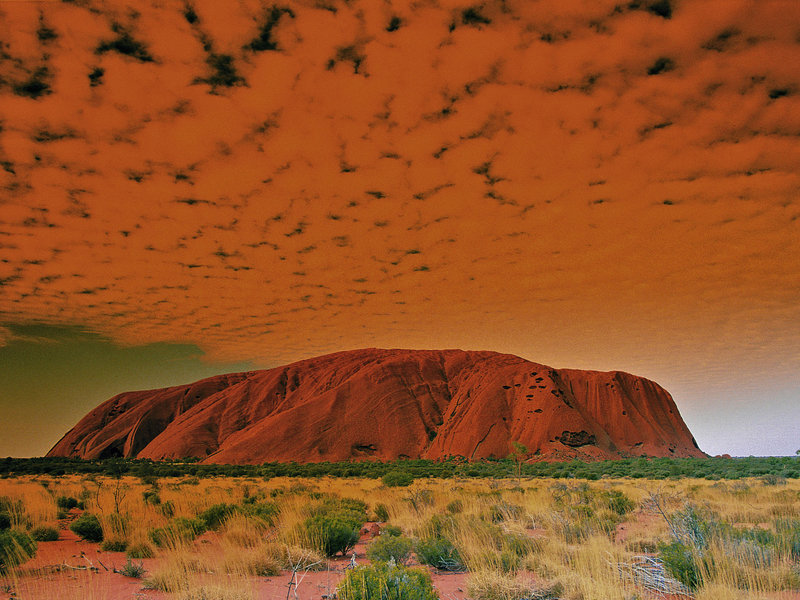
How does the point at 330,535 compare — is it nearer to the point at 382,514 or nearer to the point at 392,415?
the point at 382,514

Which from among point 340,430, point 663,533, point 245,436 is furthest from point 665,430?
point 663,533

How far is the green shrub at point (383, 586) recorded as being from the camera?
4.22 meters

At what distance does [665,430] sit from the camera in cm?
7744

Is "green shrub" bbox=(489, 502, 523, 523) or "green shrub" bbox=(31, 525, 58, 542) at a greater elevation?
"green shrub" bbox=(31, 525, 58, 542)

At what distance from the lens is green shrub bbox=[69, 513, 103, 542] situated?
903 cm

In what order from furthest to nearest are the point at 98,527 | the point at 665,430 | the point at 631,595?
1. the point at 665,430
2. the point at 98,527
3. the point at 631,595

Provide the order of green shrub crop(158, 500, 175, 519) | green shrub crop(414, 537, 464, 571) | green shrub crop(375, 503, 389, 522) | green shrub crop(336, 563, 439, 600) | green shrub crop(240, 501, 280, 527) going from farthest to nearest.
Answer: green shrub crop(375, 503, 389, 522) < green shrub crop(158, 500, 175, 519) < green shrub crop(240, 501, 280, 527) < green shrub crop(414, 537, 464, 571) < green shrub crop(336, 563, 439, 600)

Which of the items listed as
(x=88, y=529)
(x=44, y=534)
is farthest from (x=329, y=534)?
(x=44, y=534)

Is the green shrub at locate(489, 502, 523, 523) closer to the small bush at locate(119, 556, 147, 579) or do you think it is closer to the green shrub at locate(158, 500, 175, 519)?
the small bush at locate(119, 556, 147, 579)

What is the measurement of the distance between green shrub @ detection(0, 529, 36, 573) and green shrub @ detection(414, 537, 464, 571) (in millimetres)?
5692

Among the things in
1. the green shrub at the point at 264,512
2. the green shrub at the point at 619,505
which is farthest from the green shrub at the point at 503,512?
the green shrub at the point at 264,512

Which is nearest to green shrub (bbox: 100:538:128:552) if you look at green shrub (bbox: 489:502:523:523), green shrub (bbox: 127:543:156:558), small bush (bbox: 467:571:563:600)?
green shrub (bbox: 127:543:156:558)

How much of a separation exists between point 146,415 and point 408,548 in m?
90.2

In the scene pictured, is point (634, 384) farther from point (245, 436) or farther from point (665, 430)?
point (245, 436)
